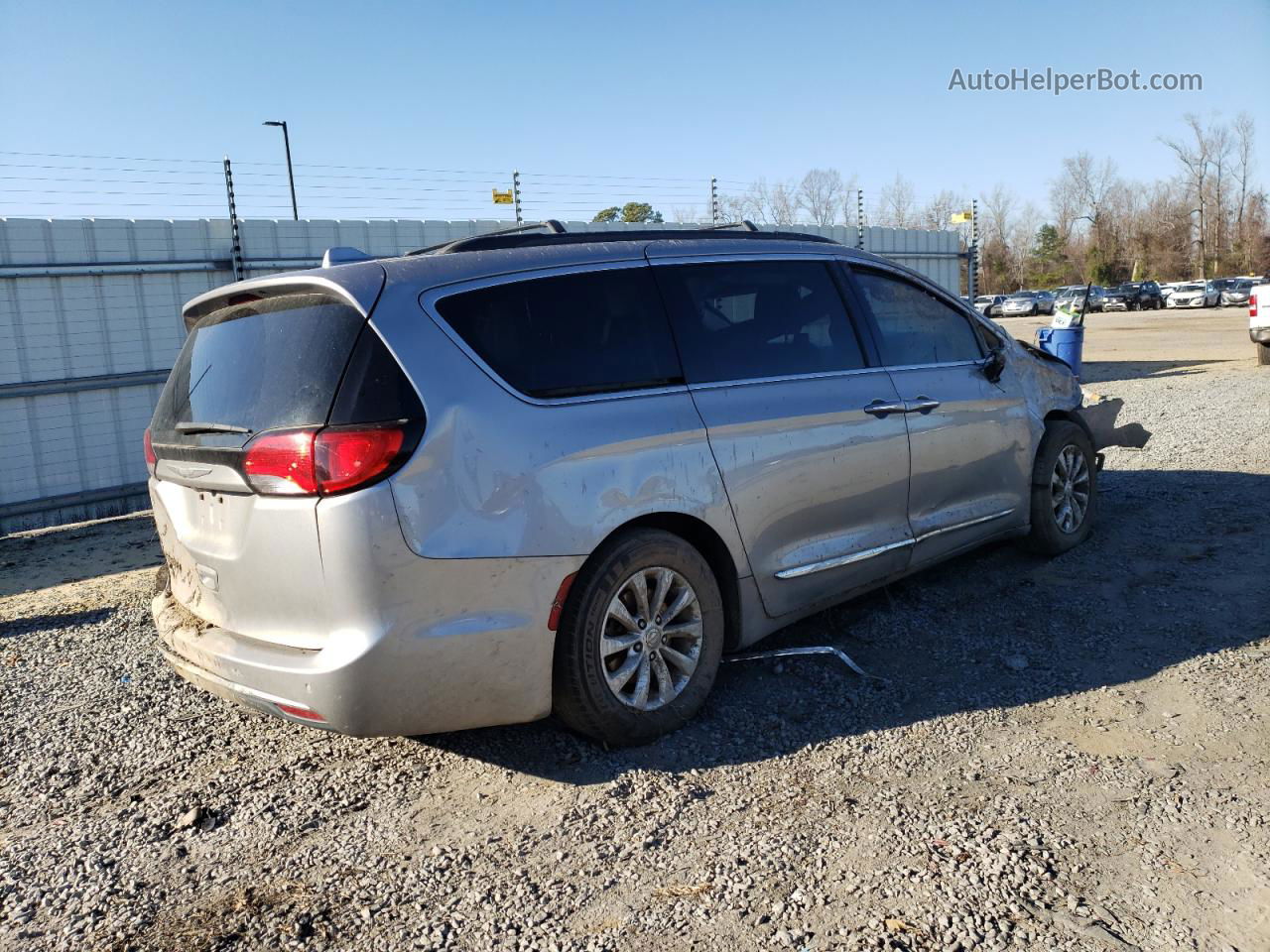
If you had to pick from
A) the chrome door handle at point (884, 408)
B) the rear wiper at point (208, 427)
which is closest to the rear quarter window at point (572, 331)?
the rear wiper at point (208, 427)

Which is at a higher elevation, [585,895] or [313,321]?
[313,321]

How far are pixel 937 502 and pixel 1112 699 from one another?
4.08 feet

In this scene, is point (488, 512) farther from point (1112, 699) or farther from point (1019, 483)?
point (1019, 483)

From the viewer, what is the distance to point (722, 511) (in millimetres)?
3900

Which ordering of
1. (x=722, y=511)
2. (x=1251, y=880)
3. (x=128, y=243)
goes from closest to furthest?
(x=1251, y=880), (x=722, y=511), (x=128, y=243)

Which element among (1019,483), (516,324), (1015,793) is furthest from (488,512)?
(1019,483)

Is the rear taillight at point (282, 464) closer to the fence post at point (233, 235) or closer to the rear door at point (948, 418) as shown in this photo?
the rear door at point (948, 418)

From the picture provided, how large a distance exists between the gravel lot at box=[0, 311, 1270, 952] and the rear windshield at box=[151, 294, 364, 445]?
51.1 inches

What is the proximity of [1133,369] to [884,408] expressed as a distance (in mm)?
18436

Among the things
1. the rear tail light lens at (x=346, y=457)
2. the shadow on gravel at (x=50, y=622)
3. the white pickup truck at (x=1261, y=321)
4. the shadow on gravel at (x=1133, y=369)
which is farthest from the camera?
the shadow on gravel at (x=1133, y=369)

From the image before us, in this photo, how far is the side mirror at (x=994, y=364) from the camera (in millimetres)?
5367

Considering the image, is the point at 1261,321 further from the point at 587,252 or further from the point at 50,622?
the point at 50,622

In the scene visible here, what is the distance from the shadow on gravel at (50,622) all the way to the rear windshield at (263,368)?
266cm

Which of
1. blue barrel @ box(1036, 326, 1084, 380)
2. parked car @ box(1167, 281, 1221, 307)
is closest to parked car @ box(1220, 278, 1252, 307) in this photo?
parked car @ box(1167, 281, 1221, 307)
